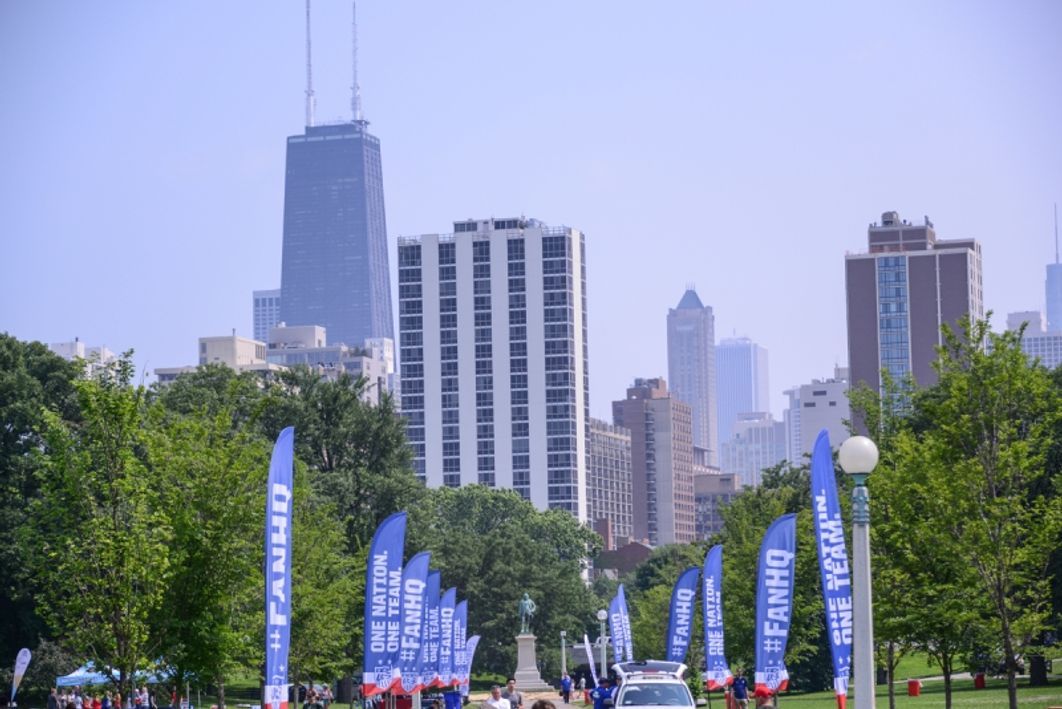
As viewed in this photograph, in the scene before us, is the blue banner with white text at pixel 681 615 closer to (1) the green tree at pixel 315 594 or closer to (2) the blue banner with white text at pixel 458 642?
(1) the green tree at pixel 315 594

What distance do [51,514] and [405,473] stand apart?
5660 centimetres

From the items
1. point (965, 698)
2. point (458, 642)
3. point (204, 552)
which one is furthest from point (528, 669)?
point (204, 552)

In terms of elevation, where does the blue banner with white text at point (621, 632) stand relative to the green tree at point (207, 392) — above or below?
below

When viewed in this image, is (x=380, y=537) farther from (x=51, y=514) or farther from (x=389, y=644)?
(x=51, y=514)

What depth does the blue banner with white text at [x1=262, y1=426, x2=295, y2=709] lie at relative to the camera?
24.7 m

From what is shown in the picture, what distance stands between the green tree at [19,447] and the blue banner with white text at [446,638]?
798 inches

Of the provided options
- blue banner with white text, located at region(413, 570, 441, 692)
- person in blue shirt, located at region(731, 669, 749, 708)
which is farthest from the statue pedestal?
person in blue shirt, located at region(731, 669, 749, 708)

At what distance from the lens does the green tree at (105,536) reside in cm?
3078

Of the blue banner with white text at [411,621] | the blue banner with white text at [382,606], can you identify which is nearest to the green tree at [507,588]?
the blue banner with white text at [411,621]

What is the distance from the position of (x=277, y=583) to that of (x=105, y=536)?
7.14 metres

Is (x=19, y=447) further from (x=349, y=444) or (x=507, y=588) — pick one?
(x=507, y=588)

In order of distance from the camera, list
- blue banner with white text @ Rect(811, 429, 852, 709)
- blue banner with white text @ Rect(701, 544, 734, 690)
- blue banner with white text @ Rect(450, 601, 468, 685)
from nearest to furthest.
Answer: blue banner with white text @ Rect(811, 429, 852, 709), blue banner with white text @ Rect(701, 544, 734, 690), blue banner with white text @ Rect(450, 601, 468, 685)

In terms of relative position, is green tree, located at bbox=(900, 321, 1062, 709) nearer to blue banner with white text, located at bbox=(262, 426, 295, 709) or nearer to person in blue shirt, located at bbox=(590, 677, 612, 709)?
person in blue shirt, located at bbox=(590, 677, 612, 709)

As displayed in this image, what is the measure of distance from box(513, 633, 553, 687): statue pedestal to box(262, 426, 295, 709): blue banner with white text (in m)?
63.7
